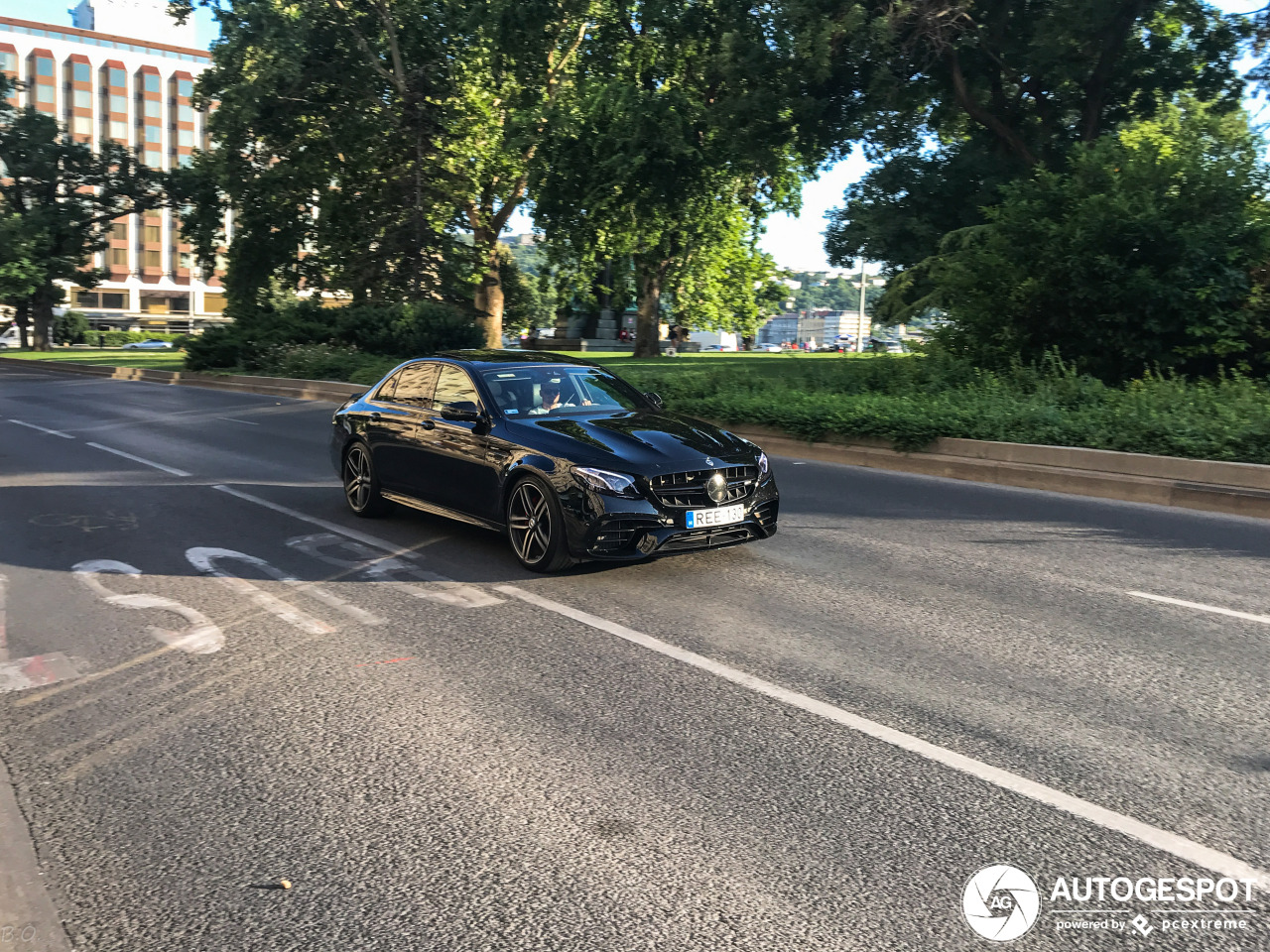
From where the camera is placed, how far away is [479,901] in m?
3.34

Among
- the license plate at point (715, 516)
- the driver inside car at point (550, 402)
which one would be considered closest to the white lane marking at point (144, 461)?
the driver inside car at point (550, 402)

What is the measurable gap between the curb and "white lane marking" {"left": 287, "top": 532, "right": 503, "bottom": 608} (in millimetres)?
7455

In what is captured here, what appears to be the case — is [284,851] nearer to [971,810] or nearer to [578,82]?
[971,810]

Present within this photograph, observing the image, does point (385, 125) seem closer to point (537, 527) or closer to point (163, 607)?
point (537, 527)

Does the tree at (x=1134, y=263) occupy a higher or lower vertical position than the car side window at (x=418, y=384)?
higher

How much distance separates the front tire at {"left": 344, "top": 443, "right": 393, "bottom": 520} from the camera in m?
9.74

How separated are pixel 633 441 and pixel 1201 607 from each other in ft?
12.5

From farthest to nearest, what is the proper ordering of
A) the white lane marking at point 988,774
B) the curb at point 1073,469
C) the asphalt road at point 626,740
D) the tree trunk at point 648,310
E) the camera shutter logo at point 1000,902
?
the tree trunk at point 648,310 < the curb at point 1073,469 < the white lane marking at point 988,774 < the asphalt road at point 626,740 < the camera shutter logo at point 1000,902

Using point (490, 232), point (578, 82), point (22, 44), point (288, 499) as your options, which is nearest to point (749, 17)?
point (578, 82)

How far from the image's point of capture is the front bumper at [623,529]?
7.18 meters

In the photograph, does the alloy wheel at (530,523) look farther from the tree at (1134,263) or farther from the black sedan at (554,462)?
the tree at (1134,263)

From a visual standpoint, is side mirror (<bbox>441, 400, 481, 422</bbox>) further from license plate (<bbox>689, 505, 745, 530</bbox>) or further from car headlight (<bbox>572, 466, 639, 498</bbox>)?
license plate (<bbox>689, 505, 745, 530</bbox>)

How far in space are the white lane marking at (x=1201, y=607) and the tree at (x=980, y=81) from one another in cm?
1817

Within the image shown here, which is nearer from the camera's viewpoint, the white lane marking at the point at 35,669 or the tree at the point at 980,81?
the white lane marking at the point at 35,669
